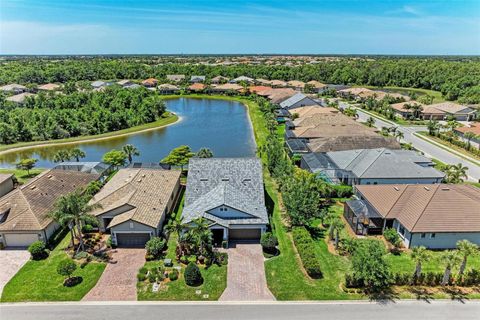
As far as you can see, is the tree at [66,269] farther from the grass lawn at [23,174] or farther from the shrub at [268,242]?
the grass lawn at [23,174]

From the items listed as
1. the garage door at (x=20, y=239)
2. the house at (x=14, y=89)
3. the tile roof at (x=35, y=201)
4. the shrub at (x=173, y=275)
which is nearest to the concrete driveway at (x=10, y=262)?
the garage door at (x=20, y=239)

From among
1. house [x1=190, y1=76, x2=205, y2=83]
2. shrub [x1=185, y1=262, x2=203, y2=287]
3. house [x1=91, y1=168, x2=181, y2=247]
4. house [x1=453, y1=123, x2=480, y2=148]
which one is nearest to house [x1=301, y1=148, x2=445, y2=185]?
house [x1=91, y1=168, x2=181, y2=247]

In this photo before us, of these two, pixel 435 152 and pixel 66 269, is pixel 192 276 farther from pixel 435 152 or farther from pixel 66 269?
pixel 435 152

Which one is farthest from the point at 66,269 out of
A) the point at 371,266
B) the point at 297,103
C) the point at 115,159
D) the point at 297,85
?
the point at 297,85

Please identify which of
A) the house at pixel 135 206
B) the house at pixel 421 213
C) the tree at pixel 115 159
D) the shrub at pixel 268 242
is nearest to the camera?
the shrub at pixel 268 242

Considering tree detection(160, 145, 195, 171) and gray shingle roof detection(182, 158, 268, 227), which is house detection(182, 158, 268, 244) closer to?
gray shingle roof detection(182, 158, 268, 227)

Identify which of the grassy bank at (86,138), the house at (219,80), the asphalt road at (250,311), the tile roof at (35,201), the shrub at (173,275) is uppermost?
the house at (219,80)
